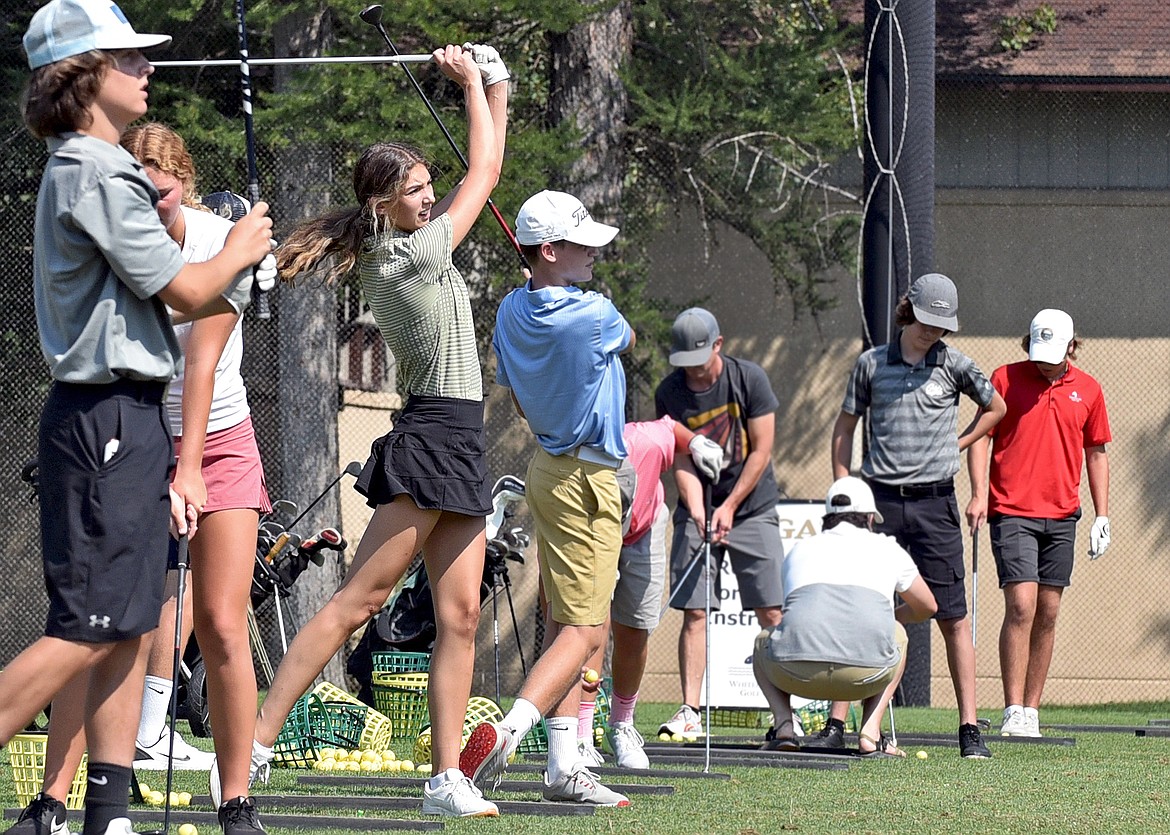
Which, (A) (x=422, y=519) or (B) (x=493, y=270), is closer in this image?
(A) (x=422, y=519)

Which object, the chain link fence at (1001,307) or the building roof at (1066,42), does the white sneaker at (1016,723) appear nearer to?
the chain link fence at (1001,307)

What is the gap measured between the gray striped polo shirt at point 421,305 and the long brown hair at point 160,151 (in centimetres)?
51

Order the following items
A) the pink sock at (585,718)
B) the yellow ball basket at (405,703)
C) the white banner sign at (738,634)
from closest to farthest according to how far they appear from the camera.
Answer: the pink sock at (585,718) < the yellow ball basket at (405,703) < the white banner sign at (738,634)

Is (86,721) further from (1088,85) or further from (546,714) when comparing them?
(1088,85)

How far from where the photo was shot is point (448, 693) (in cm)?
452

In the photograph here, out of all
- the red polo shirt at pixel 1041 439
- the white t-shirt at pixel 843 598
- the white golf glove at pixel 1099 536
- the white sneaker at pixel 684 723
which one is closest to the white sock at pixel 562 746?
the white t-shirt at pixel 843 598

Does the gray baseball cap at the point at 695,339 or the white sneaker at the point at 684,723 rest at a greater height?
the gray baseball cap at the point at 695,339

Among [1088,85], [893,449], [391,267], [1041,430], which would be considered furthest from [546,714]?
[1088,85]

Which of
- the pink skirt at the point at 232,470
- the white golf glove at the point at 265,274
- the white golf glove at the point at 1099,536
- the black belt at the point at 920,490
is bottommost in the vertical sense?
the white golf glove at the point at 1099,536

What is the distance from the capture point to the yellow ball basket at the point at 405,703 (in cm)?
734

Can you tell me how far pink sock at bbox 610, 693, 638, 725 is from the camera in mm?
6188

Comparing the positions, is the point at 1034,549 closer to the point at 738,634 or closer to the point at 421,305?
the point at 738,634

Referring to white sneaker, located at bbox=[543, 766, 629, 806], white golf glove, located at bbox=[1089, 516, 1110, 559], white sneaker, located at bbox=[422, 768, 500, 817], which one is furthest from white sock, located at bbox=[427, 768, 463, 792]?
white golf glove, located at bbox=[1089, 516, 1110, 559]

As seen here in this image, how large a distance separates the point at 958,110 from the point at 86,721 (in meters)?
8.87
